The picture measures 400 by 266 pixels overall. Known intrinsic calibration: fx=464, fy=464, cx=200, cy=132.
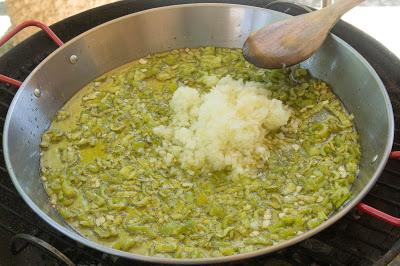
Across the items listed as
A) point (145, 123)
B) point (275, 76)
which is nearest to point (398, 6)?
point (275, 76)

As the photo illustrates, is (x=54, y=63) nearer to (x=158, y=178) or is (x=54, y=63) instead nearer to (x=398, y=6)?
(x=158, y=178)

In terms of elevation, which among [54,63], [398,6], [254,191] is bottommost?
[398,6]

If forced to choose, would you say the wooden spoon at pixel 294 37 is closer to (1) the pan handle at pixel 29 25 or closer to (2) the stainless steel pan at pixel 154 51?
(2) the stainless steel pan at pixel 154 51

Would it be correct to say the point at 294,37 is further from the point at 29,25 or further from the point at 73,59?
the point at 29,25

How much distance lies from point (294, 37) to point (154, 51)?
69 cm

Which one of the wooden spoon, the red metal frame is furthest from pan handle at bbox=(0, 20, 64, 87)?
the wooden spoon

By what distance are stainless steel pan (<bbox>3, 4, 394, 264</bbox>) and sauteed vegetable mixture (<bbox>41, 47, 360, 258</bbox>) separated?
0.16ft

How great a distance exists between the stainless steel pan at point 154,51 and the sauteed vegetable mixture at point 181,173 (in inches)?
1.9

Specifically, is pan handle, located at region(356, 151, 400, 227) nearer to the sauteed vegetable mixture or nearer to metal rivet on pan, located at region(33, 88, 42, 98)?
the sauteed vegetable mixture

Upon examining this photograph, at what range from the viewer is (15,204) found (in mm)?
1587

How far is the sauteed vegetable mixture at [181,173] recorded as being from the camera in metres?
1.49

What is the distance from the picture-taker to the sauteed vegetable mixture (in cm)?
149

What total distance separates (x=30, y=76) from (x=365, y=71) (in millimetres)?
1270

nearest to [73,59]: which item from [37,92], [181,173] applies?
[37,92]
